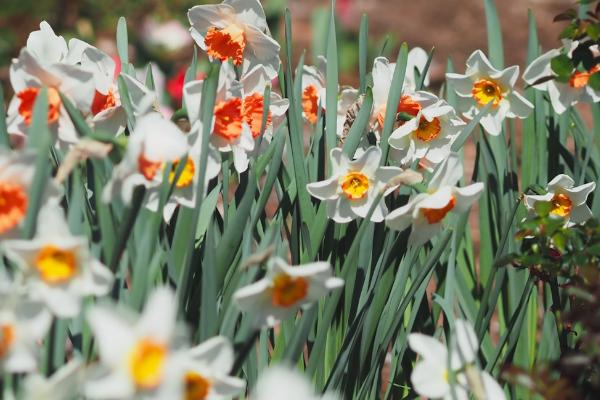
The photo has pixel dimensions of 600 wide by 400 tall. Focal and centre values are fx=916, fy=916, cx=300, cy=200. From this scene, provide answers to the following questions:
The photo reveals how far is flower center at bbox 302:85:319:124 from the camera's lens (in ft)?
5.62

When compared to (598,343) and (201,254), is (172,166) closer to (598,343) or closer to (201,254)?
(201,254)

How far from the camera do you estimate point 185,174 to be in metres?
1.15

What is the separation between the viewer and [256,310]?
3.41 ft

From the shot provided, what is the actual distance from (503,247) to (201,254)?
1.52 ft

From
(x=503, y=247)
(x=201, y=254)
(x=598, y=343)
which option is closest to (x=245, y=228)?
(x=201, y=254)

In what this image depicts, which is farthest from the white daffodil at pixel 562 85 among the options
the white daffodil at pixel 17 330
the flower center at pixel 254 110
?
the white daffodil at pixel 17 330

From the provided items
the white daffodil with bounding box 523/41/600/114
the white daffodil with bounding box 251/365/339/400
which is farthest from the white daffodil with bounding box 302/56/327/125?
the white daffodil with bounding box 251/365/339/400

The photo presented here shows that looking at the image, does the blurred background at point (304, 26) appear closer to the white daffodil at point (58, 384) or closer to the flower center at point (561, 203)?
the flower center at point (561, 203)

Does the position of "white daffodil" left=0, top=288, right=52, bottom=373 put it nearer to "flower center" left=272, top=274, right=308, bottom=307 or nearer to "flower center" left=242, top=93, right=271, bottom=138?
"flower center" left=272, top=274, right=308, bottom=307

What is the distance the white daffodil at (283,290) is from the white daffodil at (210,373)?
0.21 ft

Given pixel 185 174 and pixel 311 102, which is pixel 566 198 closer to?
pixel 311 102

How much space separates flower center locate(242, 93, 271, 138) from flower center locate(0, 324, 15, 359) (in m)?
0.56

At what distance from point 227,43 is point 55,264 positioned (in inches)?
23.5

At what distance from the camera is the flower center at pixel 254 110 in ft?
4.53
